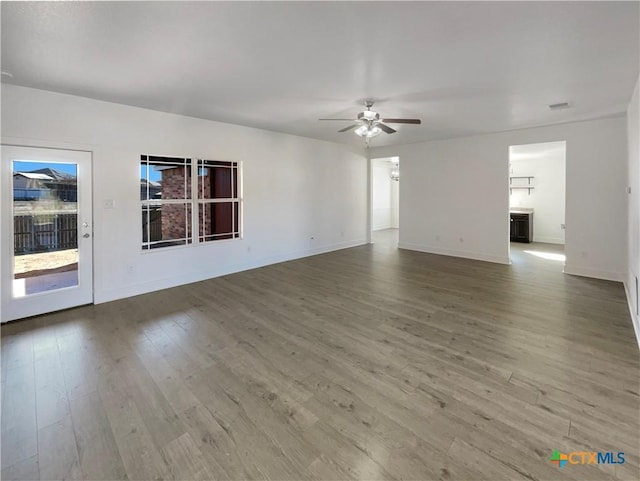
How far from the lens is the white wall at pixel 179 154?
12.4 ft

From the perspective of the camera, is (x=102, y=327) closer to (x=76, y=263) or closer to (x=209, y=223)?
(x=76, y=263)

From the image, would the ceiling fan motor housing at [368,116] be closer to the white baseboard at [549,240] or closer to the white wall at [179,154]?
the white wall at [179,154]

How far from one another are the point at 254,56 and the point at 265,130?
10.4 ft

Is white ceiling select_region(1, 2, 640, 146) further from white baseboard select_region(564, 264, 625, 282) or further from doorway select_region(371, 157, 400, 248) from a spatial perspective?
doorway select_region(371, 157, 400, 248)

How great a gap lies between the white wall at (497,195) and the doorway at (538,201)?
2.17 m

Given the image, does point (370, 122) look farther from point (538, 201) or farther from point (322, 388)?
point (538, 201)

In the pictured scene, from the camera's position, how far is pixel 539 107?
14.4 ft

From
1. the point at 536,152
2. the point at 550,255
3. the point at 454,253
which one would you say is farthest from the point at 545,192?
the point at 454,253

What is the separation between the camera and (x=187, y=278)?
5070mm

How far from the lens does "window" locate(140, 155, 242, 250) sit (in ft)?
15.3

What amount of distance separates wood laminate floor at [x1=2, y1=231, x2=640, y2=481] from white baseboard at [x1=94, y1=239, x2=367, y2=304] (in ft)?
0.65

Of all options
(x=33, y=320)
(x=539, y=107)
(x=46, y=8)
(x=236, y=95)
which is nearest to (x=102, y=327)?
(x=33, y=320)

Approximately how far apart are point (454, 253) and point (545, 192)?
4.18 m

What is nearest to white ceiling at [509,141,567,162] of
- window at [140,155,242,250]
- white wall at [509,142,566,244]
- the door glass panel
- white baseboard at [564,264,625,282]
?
white wall at [509,142,566,244]
